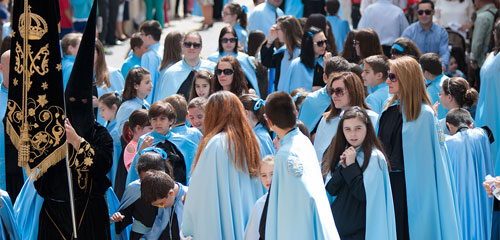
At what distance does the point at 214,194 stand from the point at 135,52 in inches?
223

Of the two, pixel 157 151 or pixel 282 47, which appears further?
pixel 282 47

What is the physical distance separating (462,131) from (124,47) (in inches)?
386

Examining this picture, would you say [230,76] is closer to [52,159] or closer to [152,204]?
[152,204]

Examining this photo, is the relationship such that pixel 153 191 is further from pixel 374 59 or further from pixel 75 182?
pixel 374 59

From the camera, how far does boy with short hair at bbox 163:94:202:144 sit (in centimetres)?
806

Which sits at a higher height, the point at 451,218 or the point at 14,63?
the point at 14,63

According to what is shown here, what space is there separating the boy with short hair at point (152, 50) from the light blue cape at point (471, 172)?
4.30 meters

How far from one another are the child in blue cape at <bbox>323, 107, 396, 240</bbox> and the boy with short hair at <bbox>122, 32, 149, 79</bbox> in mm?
5179

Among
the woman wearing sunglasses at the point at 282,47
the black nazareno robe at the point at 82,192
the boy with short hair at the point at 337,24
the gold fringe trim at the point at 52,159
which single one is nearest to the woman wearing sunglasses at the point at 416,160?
the black nazareno robe at the point at 82,192

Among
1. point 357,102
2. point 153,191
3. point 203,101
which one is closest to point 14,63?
A: point 153,191

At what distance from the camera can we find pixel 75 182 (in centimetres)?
653

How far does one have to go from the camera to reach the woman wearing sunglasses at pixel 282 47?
11141 millimetres

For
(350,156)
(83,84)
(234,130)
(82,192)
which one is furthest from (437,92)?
(83,84)

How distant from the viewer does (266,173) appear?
6457mm
